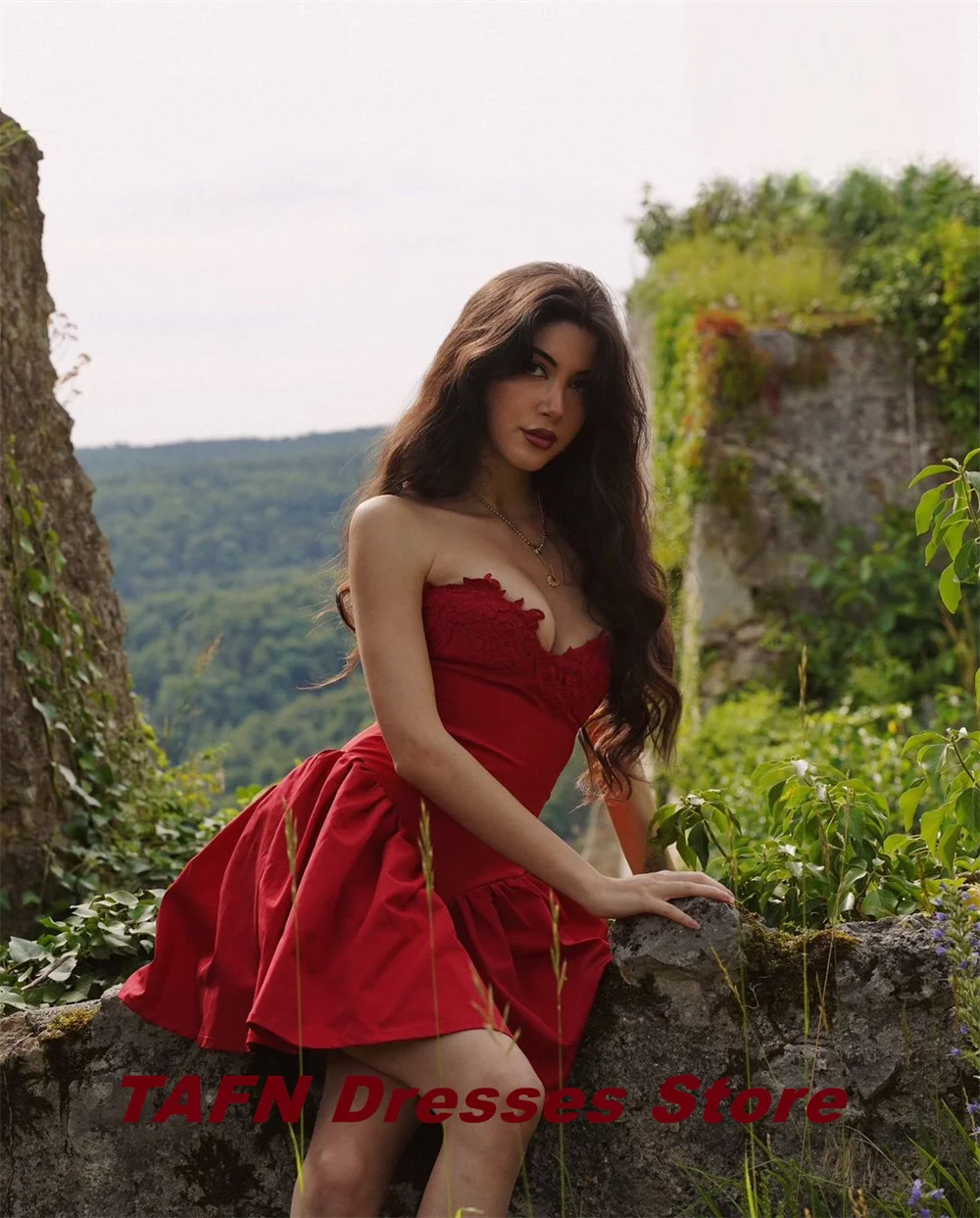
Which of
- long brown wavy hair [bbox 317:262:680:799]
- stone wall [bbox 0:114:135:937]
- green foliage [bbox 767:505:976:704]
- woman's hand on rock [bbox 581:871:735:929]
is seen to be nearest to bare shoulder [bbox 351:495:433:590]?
long brown wavy hair [bbox 317:262:680:799]

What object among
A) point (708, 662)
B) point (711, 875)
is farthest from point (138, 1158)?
point (708, 662)

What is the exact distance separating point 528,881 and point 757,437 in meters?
7.12

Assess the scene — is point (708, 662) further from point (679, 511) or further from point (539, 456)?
point (539, 456)

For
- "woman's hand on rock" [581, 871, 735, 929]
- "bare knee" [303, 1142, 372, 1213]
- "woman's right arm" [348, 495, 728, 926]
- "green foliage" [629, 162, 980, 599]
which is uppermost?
"green foliage" [629, 162, 980, 599]

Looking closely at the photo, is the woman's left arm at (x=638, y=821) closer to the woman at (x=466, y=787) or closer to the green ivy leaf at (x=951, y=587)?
the woman at (x=466, y=787)

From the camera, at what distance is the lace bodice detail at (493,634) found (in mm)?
2473

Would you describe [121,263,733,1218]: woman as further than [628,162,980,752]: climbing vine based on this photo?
No

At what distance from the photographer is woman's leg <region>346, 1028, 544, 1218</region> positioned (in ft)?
6.74

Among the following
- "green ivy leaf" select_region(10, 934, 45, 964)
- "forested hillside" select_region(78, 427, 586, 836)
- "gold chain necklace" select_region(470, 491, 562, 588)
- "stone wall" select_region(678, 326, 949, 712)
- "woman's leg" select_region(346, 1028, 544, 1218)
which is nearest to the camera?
"woman's leg" select_region(346, 1028, 544, 1218)

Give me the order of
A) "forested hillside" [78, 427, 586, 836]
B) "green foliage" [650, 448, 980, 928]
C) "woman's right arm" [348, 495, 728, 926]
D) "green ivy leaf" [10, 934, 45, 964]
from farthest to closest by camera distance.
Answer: "forested hillside" [78, 427, 586, 836] < "green ivy leaf" [10, 934, 45, 964] < "green foliage" [650, 448, 980, 928] < "woman's right arm" [348, 495, 728, 926]

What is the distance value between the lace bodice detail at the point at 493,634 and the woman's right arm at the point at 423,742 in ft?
0.20

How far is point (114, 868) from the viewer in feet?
13.3

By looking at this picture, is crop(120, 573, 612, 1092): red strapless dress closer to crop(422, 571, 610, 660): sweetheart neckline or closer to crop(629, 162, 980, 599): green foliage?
crop(422, 571, 610, 660): sweetheart neckline

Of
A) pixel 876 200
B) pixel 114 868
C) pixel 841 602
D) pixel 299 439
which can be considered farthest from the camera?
pixel 299 439
